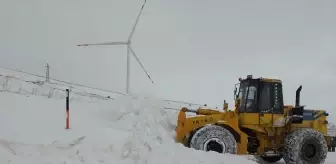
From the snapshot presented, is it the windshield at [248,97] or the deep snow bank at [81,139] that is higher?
the windshield at [248,97]

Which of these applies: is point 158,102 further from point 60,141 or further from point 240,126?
point 60,141

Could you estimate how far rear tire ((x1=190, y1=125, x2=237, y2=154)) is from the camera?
1292 centimetres

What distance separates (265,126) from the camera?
14211 millimetres

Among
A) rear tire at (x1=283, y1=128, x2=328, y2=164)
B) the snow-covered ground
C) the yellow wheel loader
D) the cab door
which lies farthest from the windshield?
the snow-covered ground

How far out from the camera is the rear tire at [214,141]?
12922 millimetres

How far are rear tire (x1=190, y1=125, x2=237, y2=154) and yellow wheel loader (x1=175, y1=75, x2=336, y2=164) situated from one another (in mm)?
80

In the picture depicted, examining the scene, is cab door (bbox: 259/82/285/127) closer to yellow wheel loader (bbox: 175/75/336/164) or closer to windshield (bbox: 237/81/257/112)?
yellow wheel loader (bbox: 175/75/336/164)

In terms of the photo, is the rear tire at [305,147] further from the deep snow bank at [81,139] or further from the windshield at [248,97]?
the deep snow bank at [81,139]

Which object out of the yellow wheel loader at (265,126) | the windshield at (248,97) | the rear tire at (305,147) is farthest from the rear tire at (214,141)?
the rear tire at (305,147)

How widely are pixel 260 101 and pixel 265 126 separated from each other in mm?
801

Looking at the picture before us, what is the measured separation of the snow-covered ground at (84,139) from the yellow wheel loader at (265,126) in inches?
47.3

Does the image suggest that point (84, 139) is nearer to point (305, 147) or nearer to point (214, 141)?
point (214, 141)

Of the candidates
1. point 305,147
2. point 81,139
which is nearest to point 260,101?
point 305,147

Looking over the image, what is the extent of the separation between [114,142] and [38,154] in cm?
197
